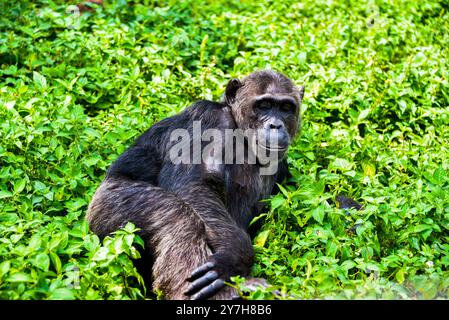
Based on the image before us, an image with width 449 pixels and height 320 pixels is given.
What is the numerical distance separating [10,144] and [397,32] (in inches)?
225

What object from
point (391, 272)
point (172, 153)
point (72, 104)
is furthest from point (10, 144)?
point (391, 272)

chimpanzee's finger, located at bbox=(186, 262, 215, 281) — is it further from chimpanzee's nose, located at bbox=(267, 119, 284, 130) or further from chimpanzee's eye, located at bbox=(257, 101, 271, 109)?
chimpanzee's eye, located at bbox=(257, 101, 271, 109)

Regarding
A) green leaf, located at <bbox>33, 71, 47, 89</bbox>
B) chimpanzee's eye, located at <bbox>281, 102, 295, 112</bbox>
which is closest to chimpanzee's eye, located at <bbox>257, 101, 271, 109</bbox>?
chimpanzee's eye, located at <bbox>281, 102, 295, 112</bbox>

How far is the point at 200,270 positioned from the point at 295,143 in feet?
8.74

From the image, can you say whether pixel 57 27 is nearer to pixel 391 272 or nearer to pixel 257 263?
pixel 257 263

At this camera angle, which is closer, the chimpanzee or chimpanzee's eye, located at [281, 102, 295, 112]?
the chimpanzee

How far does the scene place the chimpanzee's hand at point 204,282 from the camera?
521 centimetres

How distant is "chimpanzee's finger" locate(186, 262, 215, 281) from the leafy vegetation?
422 millimetres

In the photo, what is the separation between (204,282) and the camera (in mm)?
5250

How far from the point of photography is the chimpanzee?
215 inches

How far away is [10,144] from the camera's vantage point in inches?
→ 260

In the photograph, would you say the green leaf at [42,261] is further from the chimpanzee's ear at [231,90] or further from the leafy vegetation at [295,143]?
the chimpanzee's ear at [231,90]

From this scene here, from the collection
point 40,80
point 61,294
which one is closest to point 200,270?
point 61,294

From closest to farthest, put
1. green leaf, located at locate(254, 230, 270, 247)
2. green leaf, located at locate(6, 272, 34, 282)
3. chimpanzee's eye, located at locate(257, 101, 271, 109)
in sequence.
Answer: green leaf, located at locate(6, 272, 34, 282)
green leaf, located at locate(254, 230, 270, 247)
chimpanzee's eye, located at locate(257, 101, 271, 109)
